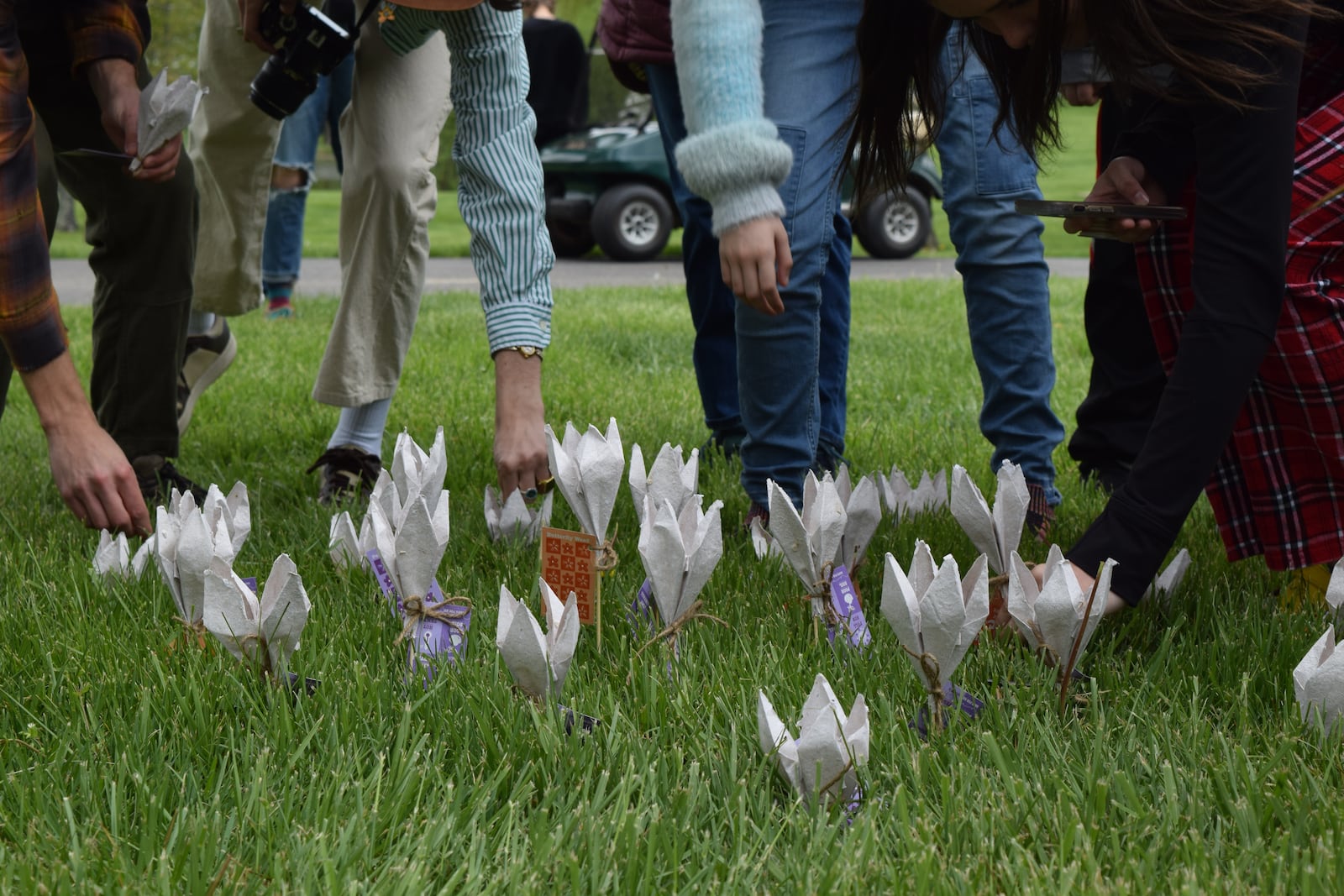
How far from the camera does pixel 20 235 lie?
7.43 feet

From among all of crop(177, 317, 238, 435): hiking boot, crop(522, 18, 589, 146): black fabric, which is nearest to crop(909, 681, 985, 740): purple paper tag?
crop(177, 317, 238, 435): hiking boot

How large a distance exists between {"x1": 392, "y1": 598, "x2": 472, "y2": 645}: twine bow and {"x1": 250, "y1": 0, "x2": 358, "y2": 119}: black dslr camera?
1.47m

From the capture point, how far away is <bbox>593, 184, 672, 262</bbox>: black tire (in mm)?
14375

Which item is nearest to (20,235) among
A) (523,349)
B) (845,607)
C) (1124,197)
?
(523,349)

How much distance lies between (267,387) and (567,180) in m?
10.4

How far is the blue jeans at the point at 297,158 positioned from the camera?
6.08 meters

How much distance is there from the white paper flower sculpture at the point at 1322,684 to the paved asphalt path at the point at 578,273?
850 centimetres

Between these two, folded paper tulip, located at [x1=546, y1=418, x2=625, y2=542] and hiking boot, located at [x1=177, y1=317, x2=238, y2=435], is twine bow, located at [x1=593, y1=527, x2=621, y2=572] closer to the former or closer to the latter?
folded paper tulip, located at [x1=546, y1=418, x2=625, y2=542]

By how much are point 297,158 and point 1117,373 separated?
4.87 meters

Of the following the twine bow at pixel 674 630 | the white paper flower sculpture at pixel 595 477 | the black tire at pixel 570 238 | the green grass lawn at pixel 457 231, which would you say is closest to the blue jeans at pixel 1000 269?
the white paper flower sculpture at pixel 595 477

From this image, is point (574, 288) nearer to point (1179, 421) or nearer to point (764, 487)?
point (764, 487)

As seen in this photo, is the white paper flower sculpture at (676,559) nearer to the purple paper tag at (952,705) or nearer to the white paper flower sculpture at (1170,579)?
the purple paper tag at (952,705)

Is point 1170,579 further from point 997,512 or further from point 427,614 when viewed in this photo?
point 427,614

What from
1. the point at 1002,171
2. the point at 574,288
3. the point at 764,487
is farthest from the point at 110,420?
the point at 574,288
